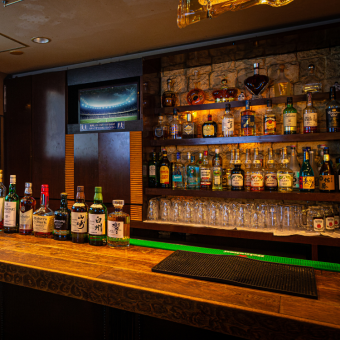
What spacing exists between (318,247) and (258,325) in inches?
70.2

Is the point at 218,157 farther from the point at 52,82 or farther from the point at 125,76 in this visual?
the point at 52,82

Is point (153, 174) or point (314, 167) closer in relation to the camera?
point (314, 167)

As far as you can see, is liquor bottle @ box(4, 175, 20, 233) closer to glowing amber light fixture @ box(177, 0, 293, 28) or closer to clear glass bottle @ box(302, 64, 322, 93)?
glowing amber light fixture @ box(177, 0, 293, 28)

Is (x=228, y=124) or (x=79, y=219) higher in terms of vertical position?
(x=228, y=124)

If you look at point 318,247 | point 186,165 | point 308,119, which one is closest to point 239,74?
point 308,119

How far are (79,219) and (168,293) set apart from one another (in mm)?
700

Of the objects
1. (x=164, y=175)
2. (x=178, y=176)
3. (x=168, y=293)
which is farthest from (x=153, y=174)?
(x=168, y=293)

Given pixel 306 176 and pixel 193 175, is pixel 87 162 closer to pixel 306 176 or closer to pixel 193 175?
pixel 193 175

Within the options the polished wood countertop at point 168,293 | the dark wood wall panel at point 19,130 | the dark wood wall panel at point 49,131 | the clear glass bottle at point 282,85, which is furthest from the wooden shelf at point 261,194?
the dark wood wall panel at point 19,130

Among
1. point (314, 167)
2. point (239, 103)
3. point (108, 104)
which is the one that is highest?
point (108, 104)

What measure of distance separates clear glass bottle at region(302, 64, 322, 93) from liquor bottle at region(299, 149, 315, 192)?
0.54m

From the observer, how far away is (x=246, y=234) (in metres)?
2.31

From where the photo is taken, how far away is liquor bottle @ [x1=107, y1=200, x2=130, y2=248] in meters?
1.29

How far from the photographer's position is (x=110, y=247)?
1.38 meters
